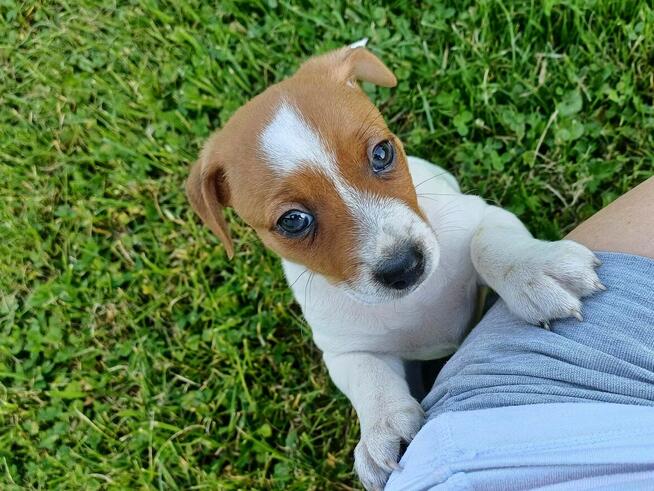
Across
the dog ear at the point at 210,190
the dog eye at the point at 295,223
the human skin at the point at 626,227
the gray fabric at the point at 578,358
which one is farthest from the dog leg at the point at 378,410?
the human skin at the point at 626,227

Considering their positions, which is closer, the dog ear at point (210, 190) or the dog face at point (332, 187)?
the dog face at point (332, 187)

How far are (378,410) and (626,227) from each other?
4.19ft

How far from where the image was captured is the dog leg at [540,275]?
245 cm

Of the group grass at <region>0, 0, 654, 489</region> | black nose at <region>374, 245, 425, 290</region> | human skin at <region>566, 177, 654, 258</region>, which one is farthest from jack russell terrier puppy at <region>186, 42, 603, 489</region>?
grass at <region>0, 0, 654, 489</region>

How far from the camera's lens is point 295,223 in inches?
108

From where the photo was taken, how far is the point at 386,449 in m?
2.58

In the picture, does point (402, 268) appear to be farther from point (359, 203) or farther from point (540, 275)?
point (540, 275)

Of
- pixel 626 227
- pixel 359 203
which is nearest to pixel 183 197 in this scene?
pixel 359 203

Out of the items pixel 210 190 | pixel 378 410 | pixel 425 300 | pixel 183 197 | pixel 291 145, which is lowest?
pixel 183 197

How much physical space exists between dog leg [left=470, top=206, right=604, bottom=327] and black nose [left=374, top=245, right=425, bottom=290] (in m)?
0.34

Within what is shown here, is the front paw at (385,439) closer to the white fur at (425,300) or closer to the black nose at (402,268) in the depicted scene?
the white fur at (425,300)

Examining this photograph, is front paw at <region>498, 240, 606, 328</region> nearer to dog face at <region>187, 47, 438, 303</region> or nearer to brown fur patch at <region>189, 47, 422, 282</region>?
dog face at <region>187, 47, 438, 303</region>

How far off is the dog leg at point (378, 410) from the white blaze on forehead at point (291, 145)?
0.98 meters

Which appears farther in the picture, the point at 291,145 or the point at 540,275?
the point at 291,145
